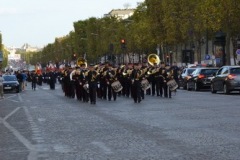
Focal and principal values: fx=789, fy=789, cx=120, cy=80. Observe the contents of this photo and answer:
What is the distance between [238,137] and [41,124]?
726cm

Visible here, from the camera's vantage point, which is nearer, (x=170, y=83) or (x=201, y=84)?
(x=170, y=83)

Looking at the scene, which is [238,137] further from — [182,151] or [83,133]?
[83,133]

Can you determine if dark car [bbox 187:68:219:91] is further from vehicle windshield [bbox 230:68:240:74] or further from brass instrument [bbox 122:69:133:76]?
brass instrument [bbox 122:69:133:76]

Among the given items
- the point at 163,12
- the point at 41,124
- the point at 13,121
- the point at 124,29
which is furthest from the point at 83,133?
the point at 124,29

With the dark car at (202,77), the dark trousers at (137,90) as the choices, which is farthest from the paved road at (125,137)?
the dark car at (202,77)

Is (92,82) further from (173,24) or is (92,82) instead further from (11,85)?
(173,24)

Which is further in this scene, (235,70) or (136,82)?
(235,70)

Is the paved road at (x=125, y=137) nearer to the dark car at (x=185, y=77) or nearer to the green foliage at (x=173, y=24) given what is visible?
the dark car at (x=185, y=77)

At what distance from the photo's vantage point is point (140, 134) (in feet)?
54.9

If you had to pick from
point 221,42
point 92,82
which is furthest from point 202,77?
point 221,42

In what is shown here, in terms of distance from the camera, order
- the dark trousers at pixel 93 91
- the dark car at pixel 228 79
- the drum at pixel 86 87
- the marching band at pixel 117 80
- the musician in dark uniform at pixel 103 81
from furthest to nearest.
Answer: the dark car at pixel 228 79 < the musician in dark uniform at pixel 103 81 < the drum at pixel 86 87 < the dark trousers at pixel 93 91 < the marching band at pixel 117 80

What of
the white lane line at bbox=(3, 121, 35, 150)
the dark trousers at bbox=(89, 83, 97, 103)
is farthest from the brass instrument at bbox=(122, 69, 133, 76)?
the white lane line at bbox=(3, 121, 35, 150)

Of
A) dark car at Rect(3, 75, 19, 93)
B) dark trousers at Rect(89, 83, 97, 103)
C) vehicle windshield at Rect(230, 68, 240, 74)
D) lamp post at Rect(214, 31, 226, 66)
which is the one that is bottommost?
dark car at Rect(3, 75, 19, 93)

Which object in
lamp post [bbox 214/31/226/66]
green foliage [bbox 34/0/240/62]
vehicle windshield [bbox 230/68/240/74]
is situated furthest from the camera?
lamp post [bbox 214/31/226/66]
